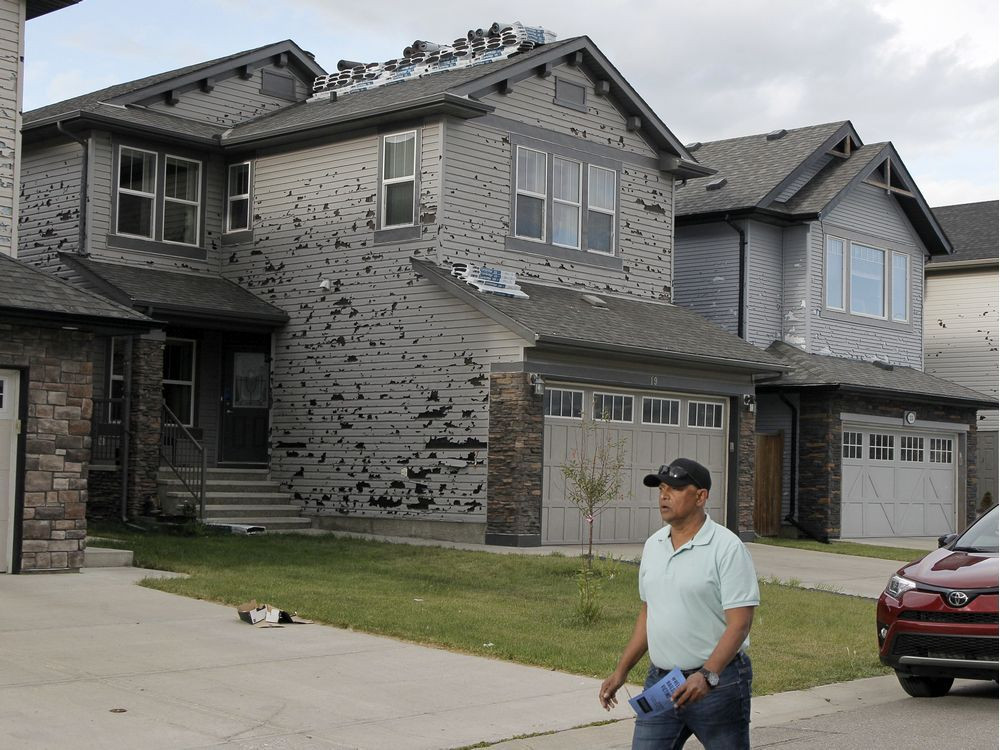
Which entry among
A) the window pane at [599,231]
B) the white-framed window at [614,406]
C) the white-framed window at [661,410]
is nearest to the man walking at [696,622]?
the white-framed window at [614,406]

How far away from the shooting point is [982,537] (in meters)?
11.0

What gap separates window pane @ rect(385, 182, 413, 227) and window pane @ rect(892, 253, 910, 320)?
41.4 ft

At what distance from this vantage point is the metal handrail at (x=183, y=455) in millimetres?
21438

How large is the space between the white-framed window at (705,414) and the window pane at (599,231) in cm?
328

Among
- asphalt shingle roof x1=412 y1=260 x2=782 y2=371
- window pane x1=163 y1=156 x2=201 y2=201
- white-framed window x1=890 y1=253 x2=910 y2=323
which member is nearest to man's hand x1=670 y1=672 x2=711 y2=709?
asphalt shingle roof x1=412 y1=260 x2=782 y2=371

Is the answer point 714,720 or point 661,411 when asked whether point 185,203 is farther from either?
point 714,720

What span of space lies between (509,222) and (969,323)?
16.2 m

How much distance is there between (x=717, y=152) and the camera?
31.4 metres

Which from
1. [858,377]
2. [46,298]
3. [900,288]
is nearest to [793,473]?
[858,377]

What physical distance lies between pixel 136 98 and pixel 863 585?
15.1 meters

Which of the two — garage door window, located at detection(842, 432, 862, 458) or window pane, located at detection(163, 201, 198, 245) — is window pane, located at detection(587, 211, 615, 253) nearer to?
garage door window, located at detection(842, 432, 862, 458)

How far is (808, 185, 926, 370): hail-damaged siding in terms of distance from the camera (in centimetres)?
2758

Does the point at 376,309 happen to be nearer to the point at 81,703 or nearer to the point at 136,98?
the point at 136,98

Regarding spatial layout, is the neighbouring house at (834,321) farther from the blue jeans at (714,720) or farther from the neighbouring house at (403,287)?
the blue jeans at (714,720)
